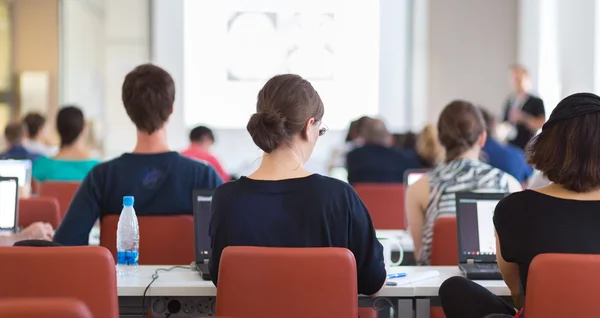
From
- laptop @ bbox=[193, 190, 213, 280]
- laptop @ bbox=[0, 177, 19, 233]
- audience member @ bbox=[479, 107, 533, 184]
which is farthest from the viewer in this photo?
audience member @ bbox=[479, 107, 533, 184]

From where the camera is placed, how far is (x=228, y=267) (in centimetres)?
234

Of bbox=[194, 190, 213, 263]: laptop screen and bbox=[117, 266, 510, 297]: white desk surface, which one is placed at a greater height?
bbox=[194, 190, 213, 263]: laptop screen

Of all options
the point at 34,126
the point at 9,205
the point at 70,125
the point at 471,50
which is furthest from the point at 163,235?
the point at 471,50

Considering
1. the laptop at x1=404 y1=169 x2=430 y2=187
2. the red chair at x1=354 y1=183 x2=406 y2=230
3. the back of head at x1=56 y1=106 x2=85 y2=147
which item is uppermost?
the back of head at x1=56 y1=106 x2=85 y2=147

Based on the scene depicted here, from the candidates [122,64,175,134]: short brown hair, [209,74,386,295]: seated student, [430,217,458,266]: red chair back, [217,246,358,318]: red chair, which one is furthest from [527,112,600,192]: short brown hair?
[122,64,175,134]: short brown hair

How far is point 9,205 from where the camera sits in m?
3.84

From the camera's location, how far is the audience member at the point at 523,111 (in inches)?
326

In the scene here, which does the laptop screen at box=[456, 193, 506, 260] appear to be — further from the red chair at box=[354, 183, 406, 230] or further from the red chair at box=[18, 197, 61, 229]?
the red chair at box=[354, 183, 406, 230]

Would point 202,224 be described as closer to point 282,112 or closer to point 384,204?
point 282,112

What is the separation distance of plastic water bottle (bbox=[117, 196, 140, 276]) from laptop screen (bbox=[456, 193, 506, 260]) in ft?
3.69

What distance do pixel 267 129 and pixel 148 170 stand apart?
1.08 metres

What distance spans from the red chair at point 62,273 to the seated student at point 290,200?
14.9 inches

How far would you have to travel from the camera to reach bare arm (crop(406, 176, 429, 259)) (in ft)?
13.1

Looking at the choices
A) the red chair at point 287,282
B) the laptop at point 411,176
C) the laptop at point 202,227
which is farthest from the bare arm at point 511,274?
the laptop at point 411,176
